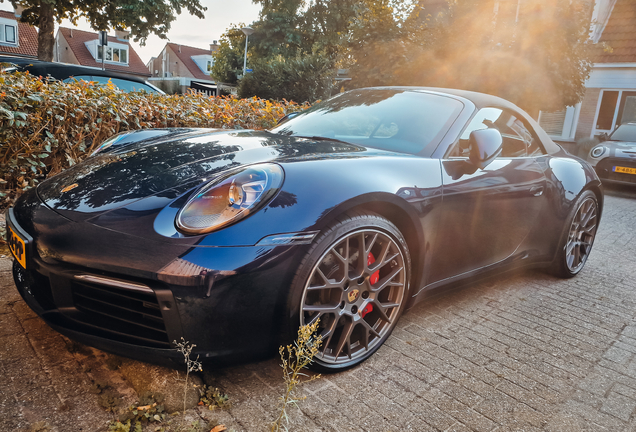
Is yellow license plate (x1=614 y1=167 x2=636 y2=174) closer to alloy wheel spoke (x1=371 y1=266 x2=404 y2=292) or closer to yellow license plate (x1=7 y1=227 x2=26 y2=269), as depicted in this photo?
alloy wheel spoke (x1=371 y1=266 x2=404 y2=292)

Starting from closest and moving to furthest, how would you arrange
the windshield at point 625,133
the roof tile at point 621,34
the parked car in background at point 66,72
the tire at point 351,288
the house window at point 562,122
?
1. the tire at point 351,288
2. the parked car in background at point 66,72
3. the windshield at point 625,133
4. the roof tile at point 621,34
5. the house window at point 562,122

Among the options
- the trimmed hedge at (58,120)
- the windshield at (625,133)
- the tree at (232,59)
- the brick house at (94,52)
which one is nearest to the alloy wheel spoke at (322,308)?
the trimmed hedge at (58,120)

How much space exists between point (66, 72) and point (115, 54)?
45.8 meters

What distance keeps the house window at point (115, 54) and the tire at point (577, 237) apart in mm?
49067

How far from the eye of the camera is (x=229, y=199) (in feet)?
6.30

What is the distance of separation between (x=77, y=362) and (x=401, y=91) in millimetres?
2482

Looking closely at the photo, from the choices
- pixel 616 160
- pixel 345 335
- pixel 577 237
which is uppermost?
pixel 616 160

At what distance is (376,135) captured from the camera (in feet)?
9.53

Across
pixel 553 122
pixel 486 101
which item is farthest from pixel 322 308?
pixel 553 122

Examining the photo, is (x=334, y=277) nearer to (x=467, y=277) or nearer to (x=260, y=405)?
(x=260, y=405)

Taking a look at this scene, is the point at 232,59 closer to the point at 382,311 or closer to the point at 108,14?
the point at 108,14

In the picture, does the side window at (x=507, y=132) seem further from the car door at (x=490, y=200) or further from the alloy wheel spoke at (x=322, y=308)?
the alloy wheel spoke at (x=322, y=308)

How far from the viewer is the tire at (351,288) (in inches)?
77.2

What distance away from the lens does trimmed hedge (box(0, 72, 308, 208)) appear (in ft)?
12.2
